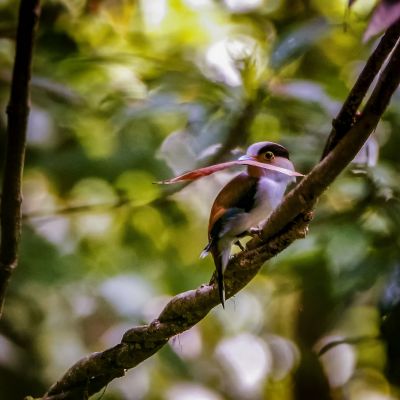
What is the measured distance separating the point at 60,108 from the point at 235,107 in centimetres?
52

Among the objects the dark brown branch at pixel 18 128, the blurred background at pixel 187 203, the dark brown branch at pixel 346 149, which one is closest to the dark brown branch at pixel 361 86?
the dark brown branch at pixel 346 149

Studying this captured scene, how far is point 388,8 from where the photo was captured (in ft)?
1.20

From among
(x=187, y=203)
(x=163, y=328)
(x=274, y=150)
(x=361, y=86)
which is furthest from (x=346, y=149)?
(x=187, y=203)

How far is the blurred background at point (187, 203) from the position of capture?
1204 millimetres

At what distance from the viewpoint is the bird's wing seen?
0.68m

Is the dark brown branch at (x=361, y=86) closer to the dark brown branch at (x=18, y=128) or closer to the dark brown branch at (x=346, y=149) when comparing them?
the dark brown branch at (x=346, y=149)

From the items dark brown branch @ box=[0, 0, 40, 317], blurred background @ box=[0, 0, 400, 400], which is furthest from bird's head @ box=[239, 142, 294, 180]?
blurred background @ box=[0, 0, 400, 400]

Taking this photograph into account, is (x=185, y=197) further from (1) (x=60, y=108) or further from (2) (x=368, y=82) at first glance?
(2) (x=368, y=82)

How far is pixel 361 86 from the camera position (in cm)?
52

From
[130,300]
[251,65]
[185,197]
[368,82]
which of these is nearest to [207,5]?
[185,197]

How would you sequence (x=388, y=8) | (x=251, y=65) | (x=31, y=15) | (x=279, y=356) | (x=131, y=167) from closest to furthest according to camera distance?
(x=388, y=8) < (x=31, y=15) < (x=251, y=65) < (x=131, y=167) < (x=279, y=356)

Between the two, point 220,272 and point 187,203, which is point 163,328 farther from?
point 187,203

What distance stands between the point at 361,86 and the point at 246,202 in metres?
0.19

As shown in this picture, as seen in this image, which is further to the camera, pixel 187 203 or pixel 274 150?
pixel 187 203
